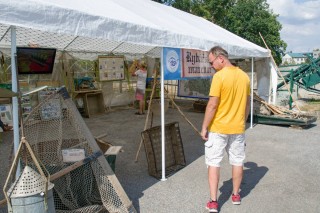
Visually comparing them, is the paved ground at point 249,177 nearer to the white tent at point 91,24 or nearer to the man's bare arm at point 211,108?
the man's bare arm at point 211,108

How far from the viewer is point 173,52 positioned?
15.2 ft

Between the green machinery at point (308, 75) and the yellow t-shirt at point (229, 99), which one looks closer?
the yellow t-shirt at point (229, 99)

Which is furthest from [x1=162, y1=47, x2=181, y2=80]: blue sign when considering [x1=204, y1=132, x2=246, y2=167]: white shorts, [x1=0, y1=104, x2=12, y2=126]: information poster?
[x1=0, y1=104, x2=12, y2=126]: information poster

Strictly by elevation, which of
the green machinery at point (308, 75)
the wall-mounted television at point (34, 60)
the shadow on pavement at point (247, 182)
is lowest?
the shadow on pavement at point (247, 182)

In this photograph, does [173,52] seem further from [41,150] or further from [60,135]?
[41,150]

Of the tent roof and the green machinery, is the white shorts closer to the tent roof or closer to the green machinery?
the tent roof

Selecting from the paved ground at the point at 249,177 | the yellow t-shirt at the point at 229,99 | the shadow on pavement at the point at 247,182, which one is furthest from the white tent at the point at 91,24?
the shadow on pavement at the point at 247,182

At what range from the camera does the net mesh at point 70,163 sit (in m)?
3.43

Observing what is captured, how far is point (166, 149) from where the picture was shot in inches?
203

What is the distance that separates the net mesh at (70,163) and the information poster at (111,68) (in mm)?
7504

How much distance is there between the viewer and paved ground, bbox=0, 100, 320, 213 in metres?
3.82

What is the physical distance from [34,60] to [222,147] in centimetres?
653

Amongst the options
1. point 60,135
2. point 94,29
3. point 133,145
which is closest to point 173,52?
point 94,29

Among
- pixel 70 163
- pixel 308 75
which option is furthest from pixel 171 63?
pixel 308 75
